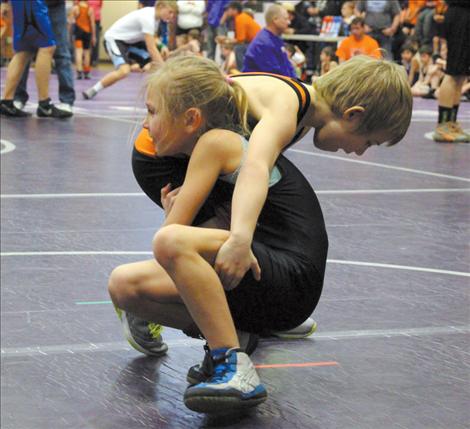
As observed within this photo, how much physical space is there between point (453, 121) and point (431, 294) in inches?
242

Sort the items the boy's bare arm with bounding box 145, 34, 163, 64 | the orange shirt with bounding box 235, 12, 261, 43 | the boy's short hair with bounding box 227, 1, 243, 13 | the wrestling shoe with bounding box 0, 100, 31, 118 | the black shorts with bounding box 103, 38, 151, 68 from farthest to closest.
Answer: the boy's short hair with bounding box 227, 1, 243, 13 → the orange shirt with bounding box 235, 12, 261, 43 → the black shorts with bounding box 103, 38, 151, 68 → the boy's bare arm with bounding box 145, 34, 163, 64 → the wrestling shoe with bounding box 0, 100, 31, 118

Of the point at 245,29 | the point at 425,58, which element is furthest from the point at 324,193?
the point at 245,29

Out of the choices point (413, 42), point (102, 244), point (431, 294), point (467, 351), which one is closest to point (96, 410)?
point (467, 351)

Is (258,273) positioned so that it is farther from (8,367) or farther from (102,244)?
(102,244)

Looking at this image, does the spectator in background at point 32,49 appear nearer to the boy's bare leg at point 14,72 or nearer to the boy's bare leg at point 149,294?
the boy's bare leg at point 14,72

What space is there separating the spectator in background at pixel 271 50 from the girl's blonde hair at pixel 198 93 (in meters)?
8.48

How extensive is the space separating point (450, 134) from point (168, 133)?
724cm

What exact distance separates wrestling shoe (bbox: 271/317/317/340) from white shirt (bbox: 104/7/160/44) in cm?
1049

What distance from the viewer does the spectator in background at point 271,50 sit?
11.5m

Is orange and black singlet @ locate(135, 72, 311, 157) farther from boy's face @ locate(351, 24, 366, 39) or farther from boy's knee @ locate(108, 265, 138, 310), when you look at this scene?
boy's face @ locate(351, 24, 366, 39)

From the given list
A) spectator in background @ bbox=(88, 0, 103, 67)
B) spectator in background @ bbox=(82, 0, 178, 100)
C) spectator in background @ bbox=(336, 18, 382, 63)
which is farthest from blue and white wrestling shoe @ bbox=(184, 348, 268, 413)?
spectator in background @ bbox=(88, 0, 103, 67)

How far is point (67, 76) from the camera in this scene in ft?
37.5

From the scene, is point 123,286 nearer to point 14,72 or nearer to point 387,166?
point 387,166

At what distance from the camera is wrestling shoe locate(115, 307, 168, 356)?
3.39 m
